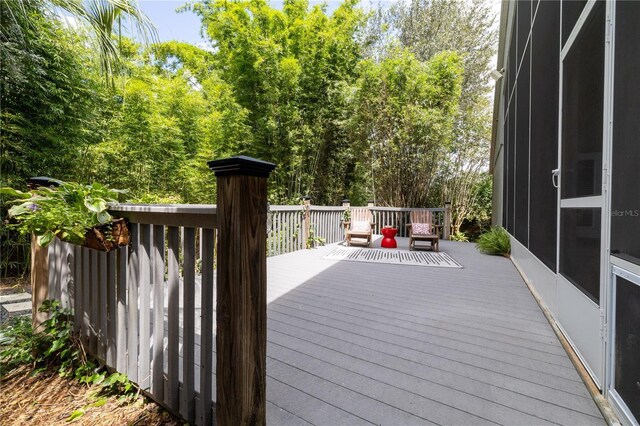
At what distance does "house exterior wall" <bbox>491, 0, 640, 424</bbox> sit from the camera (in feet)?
4.05

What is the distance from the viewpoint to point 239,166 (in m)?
0.96

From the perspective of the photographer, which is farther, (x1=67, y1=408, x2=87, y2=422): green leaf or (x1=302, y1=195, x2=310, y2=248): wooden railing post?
(x1=302, y1=195, x2=310, y2=248): wooden railing post

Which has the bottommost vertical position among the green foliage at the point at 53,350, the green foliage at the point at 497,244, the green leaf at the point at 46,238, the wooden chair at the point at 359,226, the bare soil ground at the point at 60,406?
the bare soil ground at the point at 60,406

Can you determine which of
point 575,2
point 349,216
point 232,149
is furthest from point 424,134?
point 575,2

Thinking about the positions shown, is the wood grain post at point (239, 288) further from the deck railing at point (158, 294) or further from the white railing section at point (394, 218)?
the white railing section at point (394, 218)

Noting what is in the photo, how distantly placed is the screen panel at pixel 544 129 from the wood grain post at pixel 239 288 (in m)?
2.49

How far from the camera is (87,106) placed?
16.0 feet

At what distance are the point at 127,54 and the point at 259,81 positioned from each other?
3106mm

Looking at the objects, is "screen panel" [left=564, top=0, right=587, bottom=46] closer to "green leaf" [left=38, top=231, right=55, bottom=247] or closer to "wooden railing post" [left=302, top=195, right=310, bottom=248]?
"green leaf" [left=38, top=231, right=55, bottom=247]

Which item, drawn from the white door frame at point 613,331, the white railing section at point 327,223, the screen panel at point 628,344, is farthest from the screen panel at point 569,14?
the white railing section at point 327,223

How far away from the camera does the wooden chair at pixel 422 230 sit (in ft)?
19.3

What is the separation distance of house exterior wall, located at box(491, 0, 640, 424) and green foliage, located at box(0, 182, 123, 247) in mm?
2453

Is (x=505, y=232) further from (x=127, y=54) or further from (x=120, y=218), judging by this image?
(x=127, y=54)

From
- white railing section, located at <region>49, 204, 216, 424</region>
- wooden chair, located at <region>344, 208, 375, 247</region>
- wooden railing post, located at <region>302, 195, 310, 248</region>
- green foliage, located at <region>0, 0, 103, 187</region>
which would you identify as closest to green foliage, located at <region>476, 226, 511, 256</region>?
wooden chair, located at <region>344, 208, 375, 247</region>
